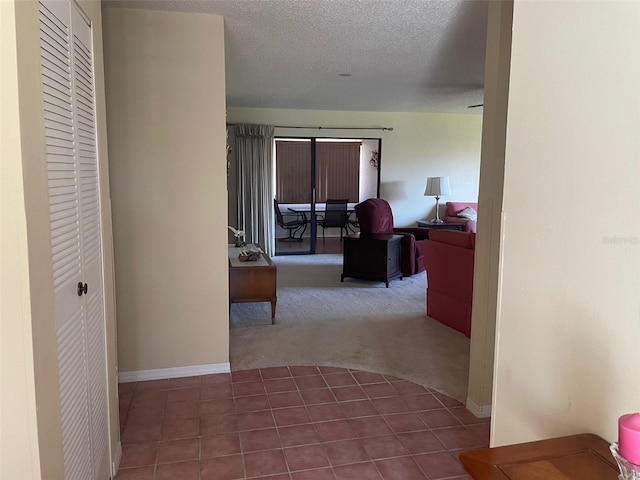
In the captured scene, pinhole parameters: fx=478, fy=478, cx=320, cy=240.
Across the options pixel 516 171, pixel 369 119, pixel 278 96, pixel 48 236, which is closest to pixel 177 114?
pixel 48 236

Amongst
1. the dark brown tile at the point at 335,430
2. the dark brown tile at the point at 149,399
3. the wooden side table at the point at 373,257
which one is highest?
the wooden side table at the point at 373,257

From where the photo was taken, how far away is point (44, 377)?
119 cm

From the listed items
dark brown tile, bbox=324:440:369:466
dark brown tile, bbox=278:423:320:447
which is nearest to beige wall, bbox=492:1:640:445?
dark brown tile, bbox=324:440:369:466

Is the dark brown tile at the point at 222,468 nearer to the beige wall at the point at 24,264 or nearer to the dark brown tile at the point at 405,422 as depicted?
the dark brown tile at the point at 405,422

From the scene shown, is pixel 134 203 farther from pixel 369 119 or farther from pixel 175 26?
pixel 369 119

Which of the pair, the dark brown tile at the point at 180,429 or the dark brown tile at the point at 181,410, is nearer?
the dark brown tile at the point at 180,429

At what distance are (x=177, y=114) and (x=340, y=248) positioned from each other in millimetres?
6103

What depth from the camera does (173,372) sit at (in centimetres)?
335

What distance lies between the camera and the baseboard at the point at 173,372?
10.7 ft

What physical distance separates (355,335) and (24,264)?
3.36 meters

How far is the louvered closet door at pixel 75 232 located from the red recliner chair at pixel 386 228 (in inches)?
174

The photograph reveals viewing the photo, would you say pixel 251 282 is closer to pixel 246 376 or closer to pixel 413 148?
pixel 246 376

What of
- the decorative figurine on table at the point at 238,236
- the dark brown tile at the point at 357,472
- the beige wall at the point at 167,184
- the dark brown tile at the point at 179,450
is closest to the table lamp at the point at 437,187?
the decorative figurine on table at the point at 238,236

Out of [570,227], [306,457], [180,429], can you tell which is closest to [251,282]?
[180,429]
